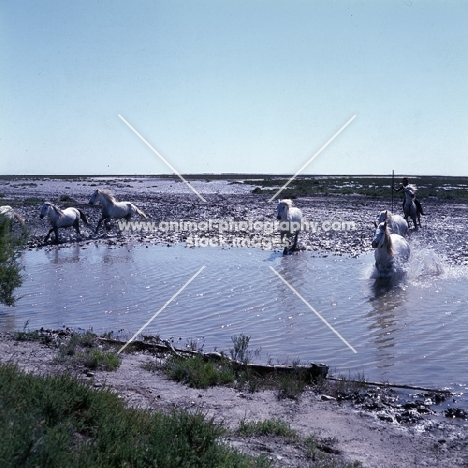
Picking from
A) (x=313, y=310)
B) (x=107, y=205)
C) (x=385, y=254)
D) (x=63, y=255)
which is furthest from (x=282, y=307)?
(x=107, y=205)

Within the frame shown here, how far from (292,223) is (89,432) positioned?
13.7 meters

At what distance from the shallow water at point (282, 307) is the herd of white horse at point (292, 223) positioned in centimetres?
50

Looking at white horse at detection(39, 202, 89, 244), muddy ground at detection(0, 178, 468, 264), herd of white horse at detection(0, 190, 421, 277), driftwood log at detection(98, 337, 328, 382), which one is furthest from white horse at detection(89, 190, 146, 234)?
driftwood log at detection(98, 337, 328, 382)

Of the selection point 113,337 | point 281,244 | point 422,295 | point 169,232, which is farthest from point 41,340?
point 169,232

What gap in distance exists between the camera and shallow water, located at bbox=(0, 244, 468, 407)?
26.0 feet

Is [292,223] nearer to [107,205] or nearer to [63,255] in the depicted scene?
[63,255]

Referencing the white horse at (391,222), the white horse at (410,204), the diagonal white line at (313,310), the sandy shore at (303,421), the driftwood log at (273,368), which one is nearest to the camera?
the sandy shore at (303,421)

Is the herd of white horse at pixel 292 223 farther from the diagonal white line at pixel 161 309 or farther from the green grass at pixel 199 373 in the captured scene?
the green grass at pixel 199 373

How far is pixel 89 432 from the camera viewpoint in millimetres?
4543

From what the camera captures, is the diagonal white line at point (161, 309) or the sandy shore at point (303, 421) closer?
the sandy shore at point (303, 421)

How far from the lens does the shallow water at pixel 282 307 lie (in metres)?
7.92

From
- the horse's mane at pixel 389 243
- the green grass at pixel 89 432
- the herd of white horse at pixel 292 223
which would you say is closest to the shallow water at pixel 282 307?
the herd of white horse at pixel 292 223

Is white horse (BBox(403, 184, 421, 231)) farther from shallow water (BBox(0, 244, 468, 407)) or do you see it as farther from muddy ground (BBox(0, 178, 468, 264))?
shallow water (BBox(0, 244, 468, 407))

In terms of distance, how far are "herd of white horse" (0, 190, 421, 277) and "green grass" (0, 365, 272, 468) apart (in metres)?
5.29
